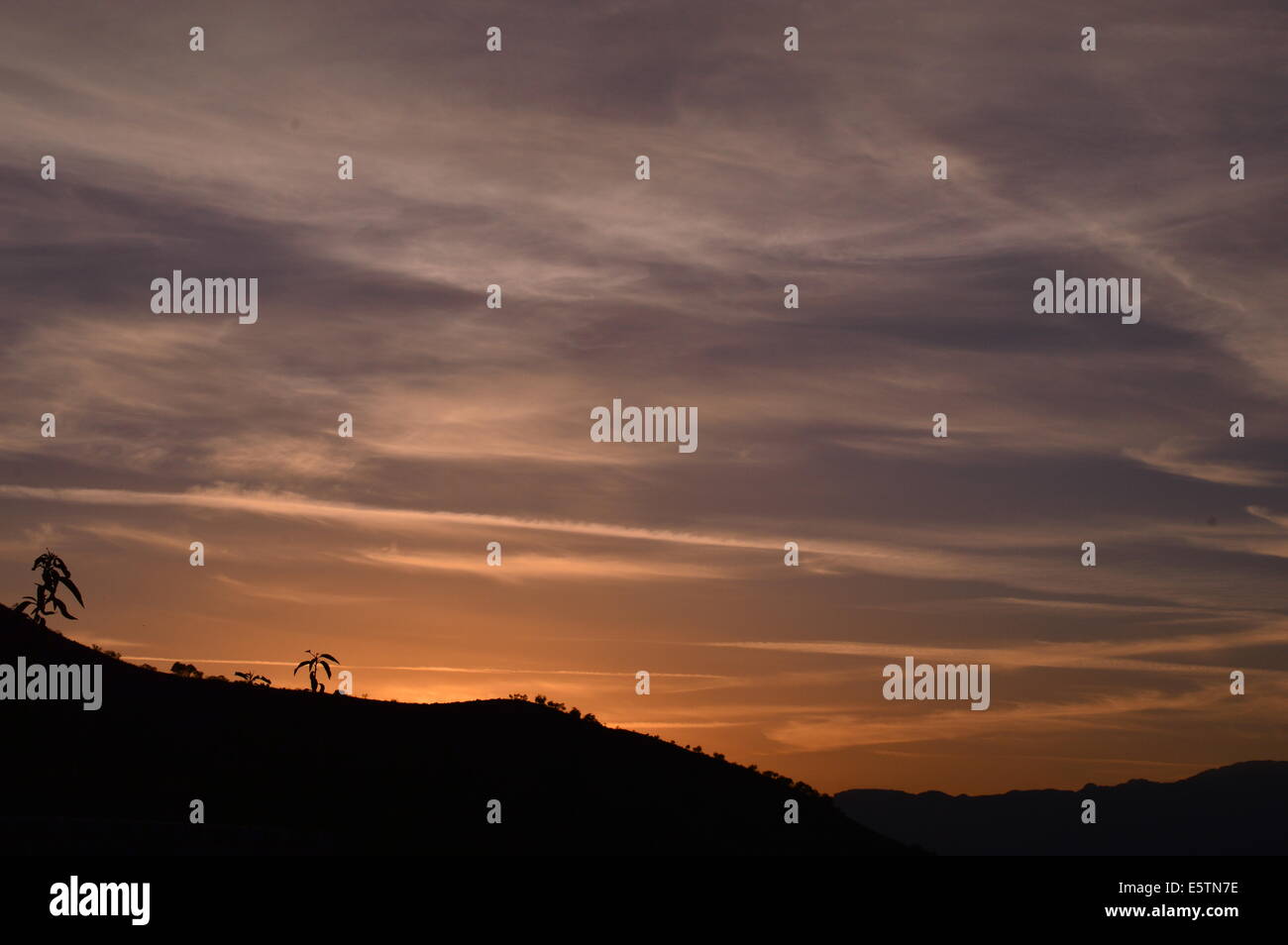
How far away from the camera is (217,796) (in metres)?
60.5

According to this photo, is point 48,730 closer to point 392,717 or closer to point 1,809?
point 1,809

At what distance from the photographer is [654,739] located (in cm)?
9075

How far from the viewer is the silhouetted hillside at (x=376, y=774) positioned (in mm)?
59688

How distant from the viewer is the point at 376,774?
6869cm

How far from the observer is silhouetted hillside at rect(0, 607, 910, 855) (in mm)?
59688
